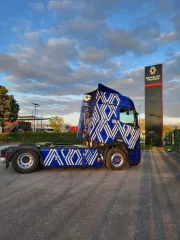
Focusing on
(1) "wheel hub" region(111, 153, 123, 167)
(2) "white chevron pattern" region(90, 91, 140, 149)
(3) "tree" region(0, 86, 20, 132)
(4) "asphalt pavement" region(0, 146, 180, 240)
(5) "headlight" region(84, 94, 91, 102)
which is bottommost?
(4) "asphalt pavement" region(0, 146, 180, 240)

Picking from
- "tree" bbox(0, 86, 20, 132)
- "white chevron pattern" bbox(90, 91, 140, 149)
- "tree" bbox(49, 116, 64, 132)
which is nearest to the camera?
"white chevron pattern" bbox(90, 91, 140, 149)

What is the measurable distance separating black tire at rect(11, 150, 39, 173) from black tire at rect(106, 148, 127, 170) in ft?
9.44

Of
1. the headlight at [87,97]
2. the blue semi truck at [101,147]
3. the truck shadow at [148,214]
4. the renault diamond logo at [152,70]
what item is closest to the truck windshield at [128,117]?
the blue semi truck at [101,147]

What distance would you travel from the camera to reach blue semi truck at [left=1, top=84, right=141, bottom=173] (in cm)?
820

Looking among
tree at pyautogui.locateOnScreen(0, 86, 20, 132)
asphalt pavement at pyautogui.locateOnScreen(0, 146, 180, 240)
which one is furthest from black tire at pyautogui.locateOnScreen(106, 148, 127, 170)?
tree at pyautogui.locateOnScreen(0, 86, 20, 132)

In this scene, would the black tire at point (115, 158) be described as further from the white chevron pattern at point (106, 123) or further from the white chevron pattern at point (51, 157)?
the white chevron pattern at point (51, 157)

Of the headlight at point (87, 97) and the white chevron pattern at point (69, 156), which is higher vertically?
the headlight at point (87, 97)

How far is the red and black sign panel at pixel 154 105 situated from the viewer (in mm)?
19891

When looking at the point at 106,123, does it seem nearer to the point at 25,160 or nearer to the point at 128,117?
the point at 128,117

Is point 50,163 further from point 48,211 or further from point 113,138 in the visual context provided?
point 48,211

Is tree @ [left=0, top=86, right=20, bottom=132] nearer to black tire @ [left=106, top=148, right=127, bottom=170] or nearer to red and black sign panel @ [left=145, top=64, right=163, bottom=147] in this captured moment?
red and black sign panel @ [left=145, top=64, right=163, bottom=147]

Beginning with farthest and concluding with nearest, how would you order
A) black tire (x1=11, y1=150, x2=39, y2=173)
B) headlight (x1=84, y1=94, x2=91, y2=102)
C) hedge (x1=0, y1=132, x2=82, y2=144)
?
hedge (x1=0, y1=132, x2=82, y2=144) < headlight (x1=84, y1=94, x2=91, y2=102) < black tire (x1=11, y1=150, x2=39, y2=173)

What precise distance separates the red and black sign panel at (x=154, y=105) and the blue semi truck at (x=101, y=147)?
1164 centimetres

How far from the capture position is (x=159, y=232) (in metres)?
3.44
